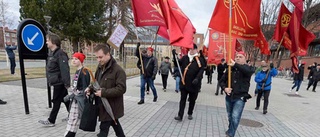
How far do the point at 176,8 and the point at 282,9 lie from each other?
11.4ft

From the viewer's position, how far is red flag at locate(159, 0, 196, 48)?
205 inches

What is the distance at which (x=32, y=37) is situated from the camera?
17.3ft

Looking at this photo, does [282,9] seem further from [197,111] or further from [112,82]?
[112,82]

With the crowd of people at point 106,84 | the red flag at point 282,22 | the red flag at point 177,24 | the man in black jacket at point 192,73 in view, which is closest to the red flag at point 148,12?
the red flag at point 177,24

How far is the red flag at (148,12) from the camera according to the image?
20.9 ft

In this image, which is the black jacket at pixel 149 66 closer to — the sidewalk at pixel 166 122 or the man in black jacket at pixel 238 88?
the sidewalk at pixel 166 122

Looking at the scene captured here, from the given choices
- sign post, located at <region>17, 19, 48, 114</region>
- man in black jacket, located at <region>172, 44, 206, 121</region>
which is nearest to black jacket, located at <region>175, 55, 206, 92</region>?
man in black jacket, located at <region>172, 44, 206, 121</region>

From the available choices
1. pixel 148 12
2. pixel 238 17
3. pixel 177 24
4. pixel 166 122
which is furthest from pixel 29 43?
pixel 238 17

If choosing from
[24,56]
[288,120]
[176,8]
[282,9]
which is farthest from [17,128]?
[282,9]

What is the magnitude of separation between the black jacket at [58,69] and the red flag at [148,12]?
2.91 metres

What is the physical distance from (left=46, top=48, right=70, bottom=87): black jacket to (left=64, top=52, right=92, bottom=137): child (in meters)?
0.48

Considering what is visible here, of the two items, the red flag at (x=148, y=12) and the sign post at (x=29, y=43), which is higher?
the red flag at (x=148, y=12)

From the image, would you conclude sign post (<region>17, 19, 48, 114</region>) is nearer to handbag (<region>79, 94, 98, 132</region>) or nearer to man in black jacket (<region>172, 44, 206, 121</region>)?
handbag (<region>79, 94, 98, 132</region>)

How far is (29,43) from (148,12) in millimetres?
3268
